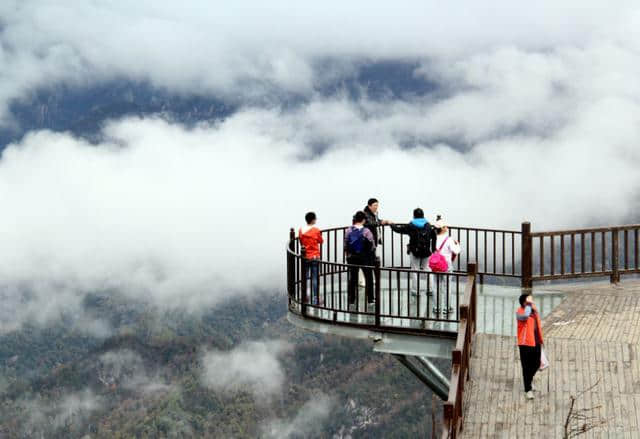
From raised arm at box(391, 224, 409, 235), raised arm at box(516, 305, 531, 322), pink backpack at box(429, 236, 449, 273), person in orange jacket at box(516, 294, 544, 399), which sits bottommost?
person in orange jacket at box(516, 294, 544, 399)

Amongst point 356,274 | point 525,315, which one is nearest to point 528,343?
point 525,315

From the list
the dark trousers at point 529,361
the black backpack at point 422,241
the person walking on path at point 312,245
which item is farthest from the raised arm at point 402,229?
the dark trousers at point 529,361

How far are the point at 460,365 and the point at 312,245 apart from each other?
578 centimetres

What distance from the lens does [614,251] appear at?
20.2m

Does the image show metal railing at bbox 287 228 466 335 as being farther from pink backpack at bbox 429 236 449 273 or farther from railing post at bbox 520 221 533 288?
railing post at bbox 520 221 533 288

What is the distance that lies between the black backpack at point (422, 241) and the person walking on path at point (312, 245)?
1.87m

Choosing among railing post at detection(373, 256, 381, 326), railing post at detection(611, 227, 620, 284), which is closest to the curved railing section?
railing post at detection(373, 256, 381, 326)

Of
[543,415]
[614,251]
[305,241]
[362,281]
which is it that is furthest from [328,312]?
[614,251]

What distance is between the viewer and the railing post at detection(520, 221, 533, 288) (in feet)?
61.8

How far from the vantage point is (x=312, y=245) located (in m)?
17.8

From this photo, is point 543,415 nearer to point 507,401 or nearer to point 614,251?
point 507,401

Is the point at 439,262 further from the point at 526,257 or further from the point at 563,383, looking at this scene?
the point at 563,383

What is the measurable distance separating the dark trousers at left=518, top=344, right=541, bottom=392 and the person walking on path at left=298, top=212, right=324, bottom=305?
491cm

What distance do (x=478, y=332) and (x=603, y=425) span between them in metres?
3.38
